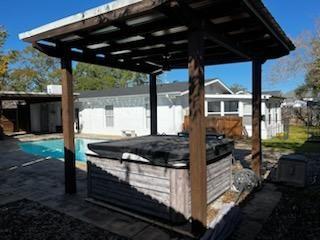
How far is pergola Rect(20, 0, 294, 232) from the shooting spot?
3.59m

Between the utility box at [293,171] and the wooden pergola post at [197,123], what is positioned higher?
the wooden pergola post at [197,123]

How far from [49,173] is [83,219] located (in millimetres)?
3843

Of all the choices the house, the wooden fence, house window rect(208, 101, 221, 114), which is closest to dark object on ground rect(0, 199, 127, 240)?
the wooden fence

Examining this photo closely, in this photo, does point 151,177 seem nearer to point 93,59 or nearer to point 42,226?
point 42,226

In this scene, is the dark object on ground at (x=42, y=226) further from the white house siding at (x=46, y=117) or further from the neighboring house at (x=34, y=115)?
the white house siding at (x=46, y=117)

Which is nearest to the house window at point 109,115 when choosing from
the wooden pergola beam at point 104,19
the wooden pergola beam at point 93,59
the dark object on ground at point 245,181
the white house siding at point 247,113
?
the white house siding at point 247,113

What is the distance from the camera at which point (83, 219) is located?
4461mm

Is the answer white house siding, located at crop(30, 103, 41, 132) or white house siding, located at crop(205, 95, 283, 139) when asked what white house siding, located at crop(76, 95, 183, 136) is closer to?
white house siding, located at crop(205, 95, 283, 139)

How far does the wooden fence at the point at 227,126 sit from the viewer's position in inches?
590

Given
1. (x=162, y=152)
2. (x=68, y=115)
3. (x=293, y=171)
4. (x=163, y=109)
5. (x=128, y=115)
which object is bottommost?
(x=293, y=171)

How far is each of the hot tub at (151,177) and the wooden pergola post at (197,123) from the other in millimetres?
421

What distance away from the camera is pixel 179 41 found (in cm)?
541

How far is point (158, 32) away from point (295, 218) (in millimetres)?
3939

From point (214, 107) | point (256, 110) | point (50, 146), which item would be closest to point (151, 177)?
point (256, 110)
